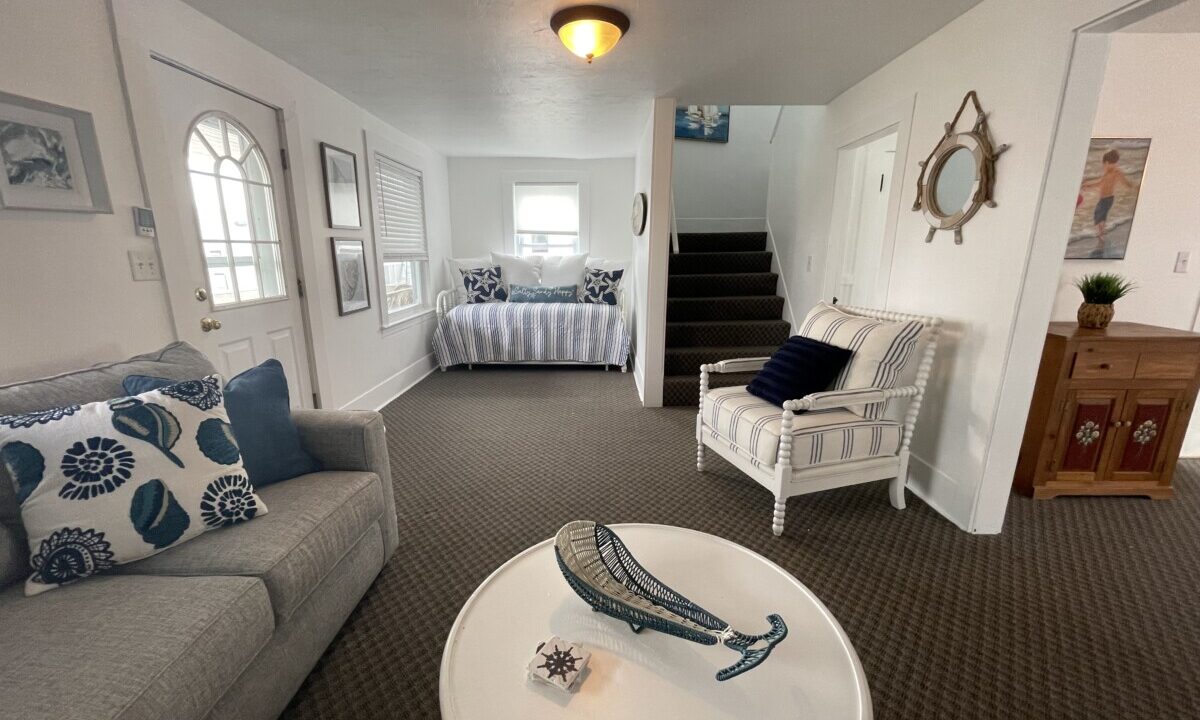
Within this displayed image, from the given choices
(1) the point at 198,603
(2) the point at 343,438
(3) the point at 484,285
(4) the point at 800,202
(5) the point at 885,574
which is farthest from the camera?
(3) the point at 484,285

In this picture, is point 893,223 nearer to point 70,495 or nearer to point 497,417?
point 497,417

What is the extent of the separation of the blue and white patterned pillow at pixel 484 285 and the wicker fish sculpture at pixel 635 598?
4.23 meters

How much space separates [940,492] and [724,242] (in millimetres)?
3072

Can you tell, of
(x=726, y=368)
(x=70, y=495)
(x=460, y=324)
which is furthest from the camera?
(x=460, y=324)

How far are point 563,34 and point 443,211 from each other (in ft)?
11.9

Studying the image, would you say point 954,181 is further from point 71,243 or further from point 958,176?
point 71,243

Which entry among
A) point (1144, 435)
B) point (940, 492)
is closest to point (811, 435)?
point (940, 492)

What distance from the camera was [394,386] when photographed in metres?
3.88

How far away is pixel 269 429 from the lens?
4.76 feet

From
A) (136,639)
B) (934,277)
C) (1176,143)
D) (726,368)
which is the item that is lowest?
(136,639)

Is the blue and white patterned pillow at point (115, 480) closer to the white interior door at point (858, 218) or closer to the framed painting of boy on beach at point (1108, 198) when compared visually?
the white interior door at point (858, 218)

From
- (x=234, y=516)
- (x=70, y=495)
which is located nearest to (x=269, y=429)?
(x=234, y=516)

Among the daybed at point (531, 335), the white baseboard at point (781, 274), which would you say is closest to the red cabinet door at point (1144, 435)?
the white baseboard at point (781, 274)

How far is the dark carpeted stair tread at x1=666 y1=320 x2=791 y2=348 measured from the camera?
385 cm
